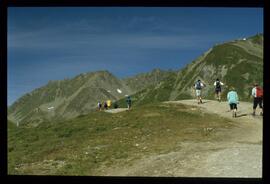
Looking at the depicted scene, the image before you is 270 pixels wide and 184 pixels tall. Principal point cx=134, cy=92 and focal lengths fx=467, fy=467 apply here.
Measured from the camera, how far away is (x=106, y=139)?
2511 cm

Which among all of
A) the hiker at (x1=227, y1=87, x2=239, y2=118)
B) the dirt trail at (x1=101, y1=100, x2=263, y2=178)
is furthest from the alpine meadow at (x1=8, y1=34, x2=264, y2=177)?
the hiker at (x1=227, y1=87, x2=239, y2=118)

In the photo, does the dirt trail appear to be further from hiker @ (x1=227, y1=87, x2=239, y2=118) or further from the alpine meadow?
hiker @ (x1=227, y1=87, x2=239, y2=118)

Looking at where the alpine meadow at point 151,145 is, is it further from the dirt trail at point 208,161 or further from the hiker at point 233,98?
the hiker at point 233,98

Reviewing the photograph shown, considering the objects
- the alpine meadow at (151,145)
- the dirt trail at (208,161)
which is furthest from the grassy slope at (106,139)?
the dirt trail at (208,161)

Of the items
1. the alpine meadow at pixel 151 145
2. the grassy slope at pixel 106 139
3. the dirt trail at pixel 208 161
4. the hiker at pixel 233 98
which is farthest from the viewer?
the hiker at pixel 233 98

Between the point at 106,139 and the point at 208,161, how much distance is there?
9.89 m

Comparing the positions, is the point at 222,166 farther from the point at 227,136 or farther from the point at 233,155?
the point at 227,136

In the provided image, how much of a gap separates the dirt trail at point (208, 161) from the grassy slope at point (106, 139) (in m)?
1.09

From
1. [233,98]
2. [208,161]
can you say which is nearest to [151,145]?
[208,161]

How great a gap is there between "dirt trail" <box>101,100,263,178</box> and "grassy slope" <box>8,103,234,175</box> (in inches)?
42.8

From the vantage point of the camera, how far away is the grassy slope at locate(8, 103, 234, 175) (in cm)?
1956

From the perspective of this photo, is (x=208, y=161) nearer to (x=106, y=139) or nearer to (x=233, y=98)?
(x=106, y=139)

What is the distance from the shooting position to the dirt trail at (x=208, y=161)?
14289 mm
